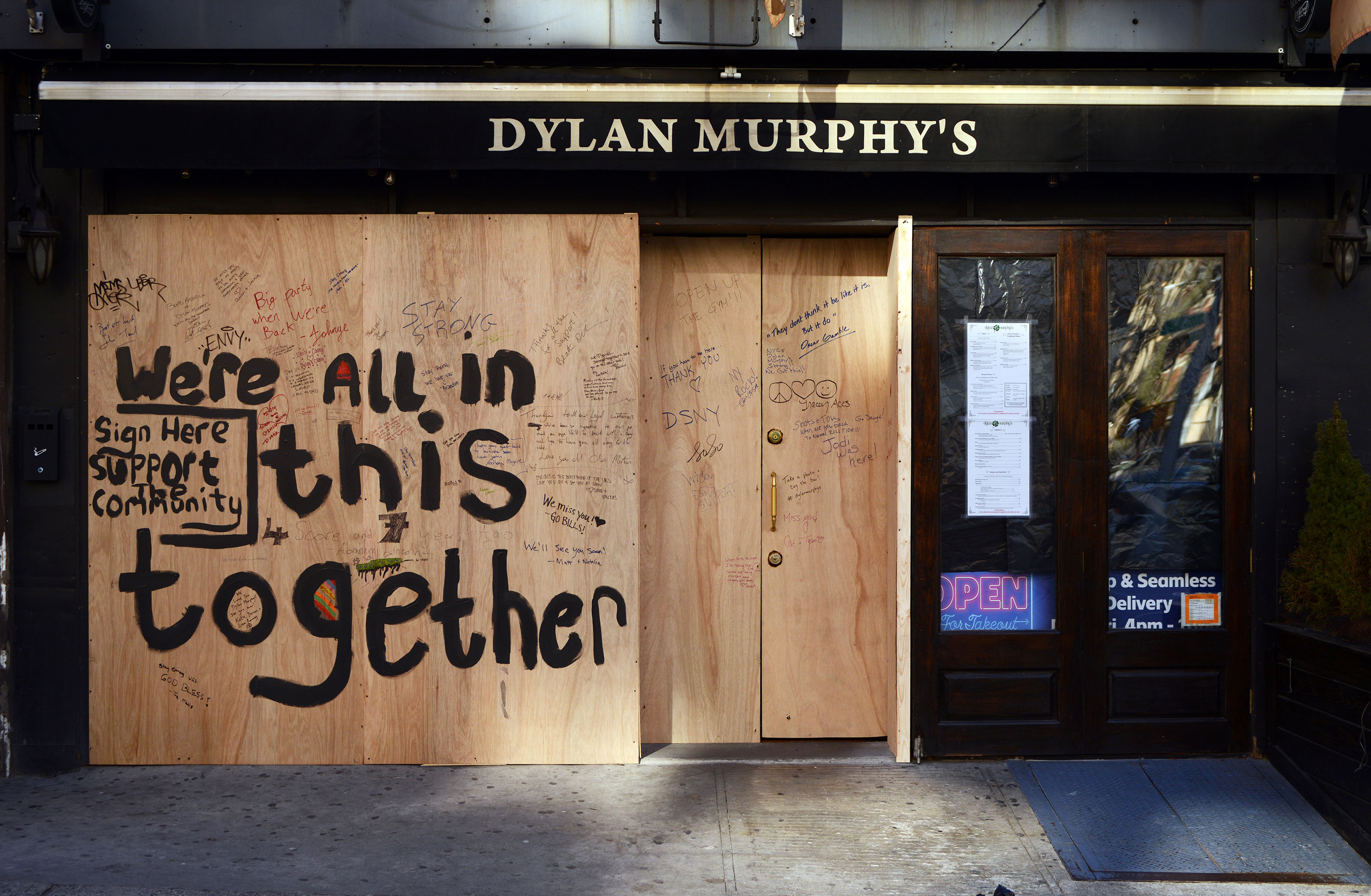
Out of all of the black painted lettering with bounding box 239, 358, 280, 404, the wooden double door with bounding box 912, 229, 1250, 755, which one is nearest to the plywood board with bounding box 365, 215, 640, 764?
the black painted lettering with bounding box 239, 358, 280, 404

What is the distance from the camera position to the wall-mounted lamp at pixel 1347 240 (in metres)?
5.21

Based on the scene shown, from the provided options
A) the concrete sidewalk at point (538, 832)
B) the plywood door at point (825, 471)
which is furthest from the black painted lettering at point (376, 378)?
the plywood door at point (825, 471)

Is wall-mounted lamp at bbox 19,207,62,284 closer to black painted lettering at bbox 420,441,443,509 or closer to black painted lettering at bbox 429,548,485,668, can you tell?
black painted lettering at bbox 420,441,443,509

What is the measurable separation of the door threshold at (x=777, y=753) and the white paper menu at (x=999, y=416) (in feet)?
4.90

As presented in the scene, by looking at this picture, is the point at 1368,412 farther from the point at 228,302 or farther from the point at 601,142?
the point at 228,302

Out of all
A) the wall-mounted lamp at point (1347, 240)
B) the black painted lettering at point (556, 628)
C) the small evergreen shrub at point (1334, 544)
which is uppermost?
the wall-mounted lamp at point (1347, 240)

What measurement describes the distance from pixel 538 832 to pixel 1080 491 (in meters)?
3.31

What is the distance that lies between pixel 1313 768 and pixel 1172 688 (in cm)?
72

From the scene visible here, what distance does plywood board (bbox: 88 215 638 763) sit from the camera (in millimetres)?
5309

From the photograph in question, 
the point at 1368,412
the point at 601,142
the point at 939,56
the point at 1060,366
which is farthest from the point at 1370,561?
the point at 601,142

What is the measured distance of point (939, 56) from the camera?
207 inches

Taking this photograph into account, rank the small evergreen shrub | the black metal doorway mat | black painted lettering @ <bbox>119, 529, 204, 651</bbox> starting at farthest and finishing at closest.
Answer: black painted lettering @ <bbox>119, 529, 204, 651</bbox>, the small evergreen shrub, the black metal doorway mat

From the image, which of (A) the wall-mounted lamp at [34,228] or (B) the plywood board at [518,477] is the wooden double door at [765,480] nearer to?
(B) the plywood board at [518,477]

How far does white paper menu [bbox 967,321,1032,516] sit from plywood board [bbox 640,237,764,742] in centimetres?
118
